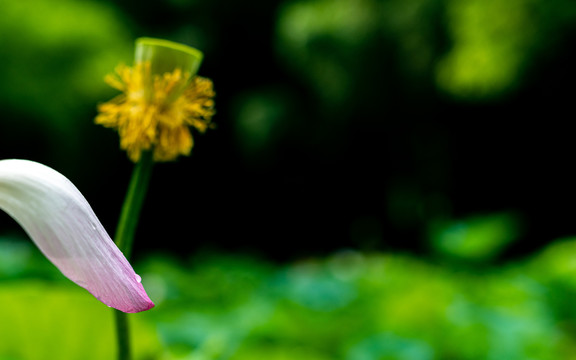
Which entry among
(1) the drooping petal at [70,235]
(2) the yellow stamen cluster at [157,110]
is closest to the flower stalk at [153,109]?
(2) the yellow stamen cluster at [157,110]

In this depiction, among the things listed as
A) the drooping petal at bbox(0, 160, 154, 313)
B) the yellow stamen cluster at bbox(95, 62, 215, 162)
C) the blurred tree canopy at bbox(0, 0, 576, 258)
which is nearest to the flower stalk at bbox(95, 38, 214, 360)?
the yellow stamen cluster at bbox(95, 62, 215, 162)

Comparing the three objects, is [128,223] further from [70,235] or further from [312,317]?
[312,317]

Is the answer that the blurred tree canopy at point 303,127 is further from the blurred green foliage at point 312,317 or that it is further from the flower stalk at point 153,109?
the flower stalk at point 153,109

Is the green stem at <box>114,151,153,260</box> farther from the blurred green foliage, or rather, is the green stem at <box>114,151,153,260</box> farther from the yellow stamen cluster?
the blurred green foliage

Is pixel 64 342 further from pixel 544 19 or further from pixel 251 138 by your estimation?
pixel 251 138

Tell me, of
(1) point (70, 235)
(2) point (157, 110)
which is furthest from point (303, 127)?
(1) point (70, 235)

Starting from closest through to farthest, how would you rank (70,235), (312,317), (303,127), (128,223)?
(70,235), (128,223), (312,317), (303,127)

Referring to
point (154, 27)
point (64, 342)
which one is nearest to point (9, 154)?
point (154, 27)
